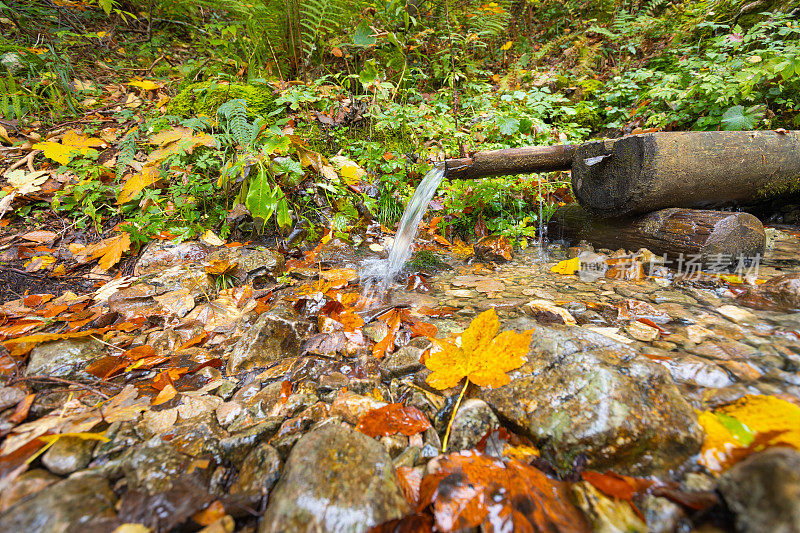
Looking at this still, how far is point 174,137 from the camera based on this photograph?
127 inches

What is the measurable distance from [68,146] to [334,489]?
4.64 meters

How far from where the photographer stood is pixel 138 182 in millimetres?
3100

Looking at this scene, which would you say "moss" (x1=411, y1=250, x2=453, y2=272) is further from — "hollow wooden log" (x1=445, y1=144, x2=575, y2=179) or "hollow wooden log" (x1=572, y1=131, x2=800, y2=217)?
"hollow wooden log" (x1=572, y1=131, x2=800, y2=217)

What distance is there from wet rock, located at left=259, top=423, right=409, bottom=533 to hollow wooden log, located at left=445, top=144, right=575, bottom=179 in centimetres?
258

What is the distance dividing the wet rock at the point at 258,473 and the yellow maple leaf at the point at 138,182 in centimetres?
311

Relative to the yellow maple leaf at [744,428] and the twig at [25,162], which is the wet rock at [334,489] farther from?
the twig at [25,162]

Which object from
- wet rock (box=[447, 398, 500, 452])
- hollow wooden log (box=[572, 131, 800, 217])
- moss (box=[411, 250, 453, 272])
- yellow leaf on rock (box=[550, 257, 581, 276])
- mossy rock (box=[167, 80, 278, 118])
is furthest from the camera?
mossy rock (box=[167, 80, 278, 118])

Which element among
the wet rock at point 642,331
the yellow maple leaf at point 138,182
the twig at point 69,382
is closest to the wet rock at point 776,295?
the wet rock at point 642,331

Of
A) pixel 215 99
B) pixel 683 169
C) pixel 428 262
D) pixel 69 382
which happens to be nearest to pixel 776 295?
pixel 683 169

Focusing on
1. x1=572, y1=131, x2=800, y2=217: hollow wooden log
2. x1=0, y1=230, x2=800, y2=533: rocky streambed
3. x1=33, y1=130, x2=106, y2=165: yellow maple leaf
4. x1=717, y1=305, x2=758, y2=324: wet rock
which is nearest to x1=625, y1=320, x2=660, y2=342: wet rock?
x1=0, y1=230, x2=800, y2=533: rocky streambed

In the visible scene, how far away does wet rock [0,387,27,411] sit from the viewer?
126 cm

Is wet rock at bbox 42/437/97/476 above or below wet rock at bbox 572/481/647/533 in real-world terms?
above

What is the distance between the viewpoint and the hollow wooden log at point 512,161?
9.78 feet

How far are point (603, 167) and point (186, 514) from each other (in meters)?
3.20
